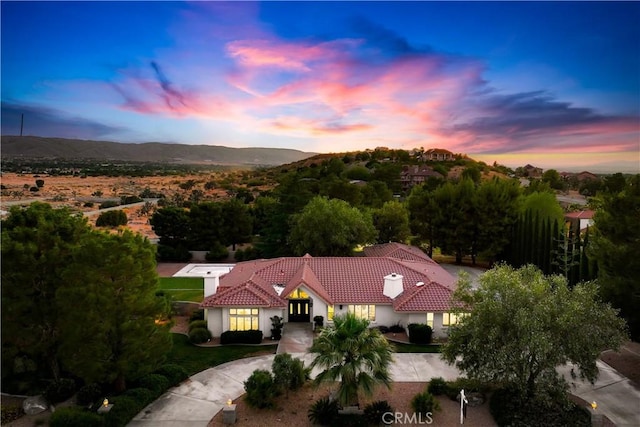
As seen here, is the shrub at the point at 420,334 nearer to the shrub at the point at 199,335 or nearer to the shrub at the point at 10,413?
the shrub at the point at 199,335

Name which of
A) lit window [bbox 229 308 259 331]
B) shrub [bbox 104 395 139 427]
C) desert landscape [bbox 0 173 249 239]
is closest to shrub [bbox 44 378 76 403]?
shrub [bbox 104 395 139 427]

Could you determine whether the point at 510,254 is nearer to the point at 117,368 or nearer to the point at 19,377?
the point at 117,368

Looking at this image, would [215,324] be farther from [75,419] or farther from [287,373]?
[75,419]

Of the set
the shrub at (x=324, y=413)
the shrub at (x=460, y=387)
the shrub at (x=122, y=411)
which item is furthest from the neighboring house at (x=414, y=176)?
the shrub at (x=122, y=411)

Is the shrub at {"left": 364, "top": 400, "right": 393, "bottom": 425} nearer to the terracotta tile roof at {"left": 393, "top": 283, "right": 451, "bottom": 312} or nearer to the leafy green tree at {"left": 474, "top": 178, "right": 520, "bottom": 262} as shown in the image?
the terracotta tile roof at {"left": 393, "top": 283, "right": 451, "bottom": 312}

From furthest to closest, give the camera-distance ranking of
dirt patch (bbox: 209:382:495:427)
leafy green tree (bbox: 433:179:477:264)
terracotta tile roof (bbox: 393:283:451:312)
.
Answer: leafy green tree (bbox: 433:179:477:264)
terracotta tile roof (bbox: 393:283:451:312)
dirt patch (bbox: 209:382:495:427)

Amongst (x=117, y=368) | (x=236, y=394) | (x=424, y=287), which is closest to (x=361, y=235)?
(x=424, y=287)
